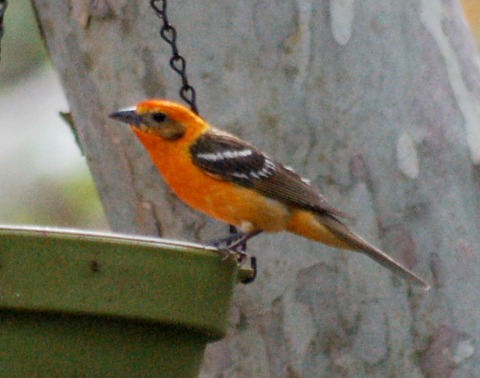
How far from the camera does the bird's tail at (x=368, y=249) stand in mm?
4227

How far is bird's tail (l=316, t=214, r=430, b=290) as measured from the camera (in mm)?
4227

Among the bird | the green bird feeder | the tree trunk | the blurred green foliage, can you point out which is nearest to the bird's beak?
the bird

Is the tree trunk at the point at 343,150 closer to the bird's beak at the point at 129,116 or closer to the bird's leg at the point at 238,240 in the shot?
Result: the bird's leg at the point at 238,240

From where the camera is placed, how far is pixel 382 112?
178 inches

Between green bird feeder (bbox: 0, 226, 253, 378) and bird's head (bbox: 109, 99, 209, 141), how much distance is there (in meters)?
1.52

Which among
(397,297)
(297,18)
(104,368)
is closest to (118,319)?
(104,368)

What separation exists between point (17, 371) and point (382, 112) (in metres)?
2.23

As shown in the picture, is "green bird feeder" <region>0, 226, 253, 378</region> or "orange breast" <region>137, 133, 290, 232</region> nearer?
Answer: "green bird feeder" <region>0, 226, 253, 378</region>

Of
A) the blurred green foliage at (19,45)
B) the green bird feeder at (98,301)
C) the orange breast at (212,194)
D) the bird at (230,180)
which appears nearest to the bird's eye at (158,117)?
the bird at (230,180)

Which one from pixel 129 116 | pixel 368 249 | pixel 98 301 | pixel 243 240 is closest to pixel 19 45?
pixel 129 116

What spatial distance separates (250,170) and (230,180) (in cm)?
10

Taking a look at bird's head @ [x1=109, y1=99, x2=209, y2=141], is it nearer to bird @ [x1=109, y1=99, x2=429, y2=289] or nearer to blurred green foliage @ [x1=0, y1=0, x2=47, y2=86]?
bird @ [x1=109, y1=99, x2=429, y2=289]

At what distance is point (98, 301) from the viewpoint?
281cm

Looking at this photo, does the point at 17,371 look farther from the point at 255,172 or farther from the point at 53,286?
the point at 255,172
